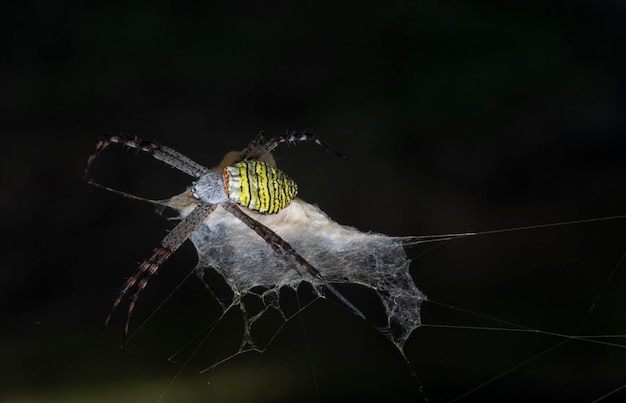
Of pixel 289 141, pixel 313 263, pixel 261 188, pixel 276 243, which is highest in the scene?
pixel 289 141

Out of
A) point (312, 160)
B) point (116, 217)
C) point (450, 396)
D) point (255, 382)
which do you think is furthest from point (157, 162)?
point (450, 396)

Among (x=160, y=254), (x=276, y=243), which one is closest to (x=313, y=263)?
(x=276, y=243)

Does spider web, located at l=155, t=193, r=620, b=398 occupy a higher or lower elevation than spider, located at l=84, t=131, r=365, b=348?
lower

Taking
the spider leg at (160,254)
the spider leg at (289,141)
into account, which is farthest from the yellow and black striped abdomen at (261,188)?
the spider leg at (160,254)

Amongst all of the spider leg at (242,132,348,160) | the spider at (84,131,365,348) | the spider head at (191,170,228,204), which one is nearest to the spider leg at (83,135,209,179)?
the spider at (84,131,365,348)

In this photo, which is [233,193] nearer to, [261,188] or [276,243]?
[261,188]

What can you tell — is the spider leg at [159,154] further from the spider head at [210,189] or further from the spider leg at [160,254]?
the spider leg at [160,254]

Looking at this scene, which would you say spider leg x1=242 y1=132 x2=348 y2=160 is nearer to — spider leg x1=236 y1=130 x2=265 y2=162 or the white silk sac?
spider leg x1=236 y1=130 x2=265 y2=162
